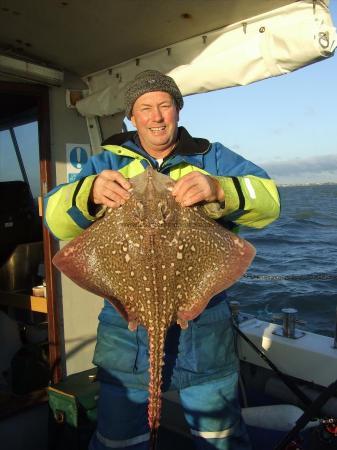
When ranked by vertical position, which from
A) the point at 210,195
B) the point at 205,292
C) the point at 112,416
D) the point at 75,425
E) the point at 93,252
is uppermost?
the point at 210,195

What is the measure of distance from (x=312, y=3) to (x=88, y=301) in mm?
3579

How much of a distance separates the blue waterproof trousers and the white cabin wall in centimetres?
201

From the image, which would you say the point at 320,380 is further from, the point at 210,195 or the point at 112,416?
the point at 210,195

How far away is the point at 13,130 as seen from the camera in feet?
19.4

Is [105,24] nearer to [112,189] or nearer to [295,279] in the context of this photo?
[112,189]

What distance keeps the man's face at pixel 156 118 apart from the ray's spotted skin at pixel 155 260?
1.54ft

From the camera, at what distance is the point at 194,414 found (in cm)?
283

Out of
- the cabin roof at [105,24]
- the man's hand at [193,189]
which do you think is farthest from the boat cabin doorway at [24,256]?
the man's hand at [193,189]

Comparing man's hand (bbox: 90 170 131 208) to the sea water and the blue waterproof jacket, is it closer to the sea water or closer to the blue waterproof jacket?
the blue waterproof jacket

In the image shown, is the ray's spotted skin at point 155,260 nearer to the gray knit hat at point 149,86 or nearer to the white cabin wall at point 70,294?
the gray knit hat at point 149,86

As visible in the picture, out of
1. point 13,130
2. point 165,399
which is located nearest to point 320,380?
point 165,399

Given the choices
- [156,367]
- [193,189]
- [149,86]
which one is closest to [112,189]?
[193,189]

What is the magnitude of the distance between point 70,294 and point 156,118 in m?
2.67

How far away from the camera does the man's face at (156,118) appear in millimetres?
2758
